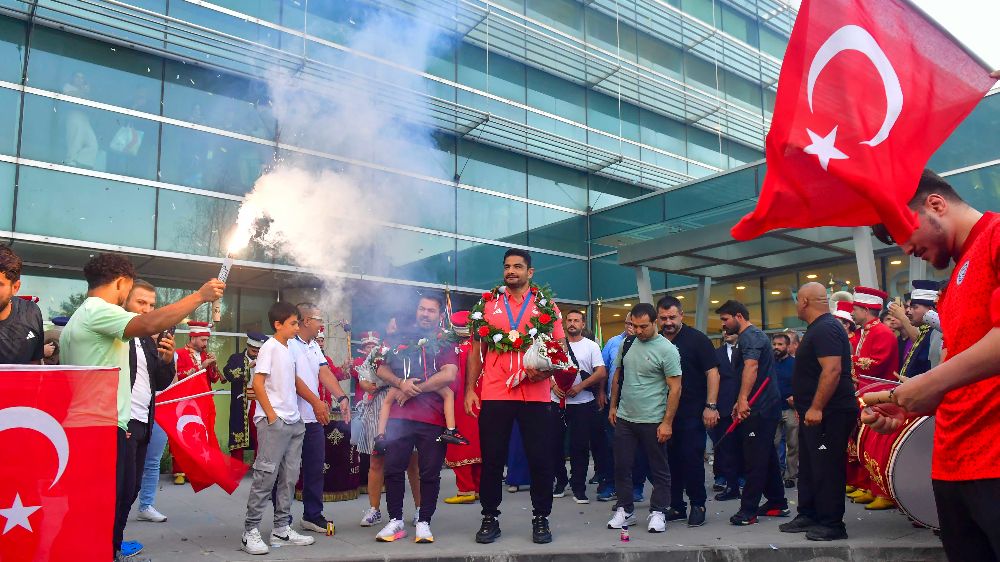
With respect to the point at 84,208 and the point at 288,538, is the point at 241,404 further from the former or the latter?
the point at 84,208

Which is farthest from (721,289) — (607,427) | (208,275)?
(208,275)

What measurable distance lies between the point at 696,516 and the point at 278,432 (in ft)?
12.0

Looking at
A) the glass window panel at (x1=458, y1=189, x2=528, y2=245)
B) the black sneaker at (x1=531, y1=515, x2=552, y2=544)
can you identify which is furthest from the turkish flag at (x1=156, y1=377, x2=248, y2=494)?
the glass window panel at (x1=458, y1=189, x2=528, y2=245)

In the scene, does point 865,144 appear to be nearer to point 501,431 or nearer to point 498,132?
point 501,431

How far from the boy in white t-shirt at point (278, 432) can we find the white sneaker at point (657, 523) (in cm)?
276

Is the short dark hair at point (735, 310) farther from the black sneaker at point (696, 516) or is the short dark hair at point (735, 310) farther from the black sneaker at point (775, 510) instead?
the black sneaker at point (696, 516)

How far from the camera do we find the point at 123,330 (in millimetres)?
4285

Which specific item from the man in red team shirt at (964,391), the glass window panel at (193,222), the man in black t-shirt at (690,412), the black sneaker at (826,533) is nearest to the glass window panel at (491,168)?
the glass window panel at (193,222)

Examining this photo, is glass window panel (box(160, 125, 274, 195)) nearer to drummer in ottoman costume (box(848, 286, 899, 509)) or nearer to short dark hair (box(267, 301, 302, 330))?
short dark hair (box(267, 301, 302, 330))

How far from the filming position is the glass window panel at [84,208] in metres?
11.5

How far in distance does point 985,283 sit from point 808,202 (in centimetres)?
135

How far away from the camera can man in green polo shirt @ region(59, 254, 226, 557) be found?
407 cm

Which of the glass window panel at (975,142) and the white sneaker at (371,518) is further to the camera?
the glass window panel at (975,142)

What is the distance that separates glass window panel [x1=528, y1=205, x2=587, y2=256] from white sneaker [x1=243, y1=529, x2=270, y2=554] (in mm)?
12312
